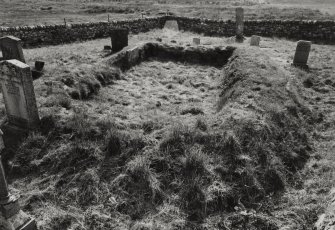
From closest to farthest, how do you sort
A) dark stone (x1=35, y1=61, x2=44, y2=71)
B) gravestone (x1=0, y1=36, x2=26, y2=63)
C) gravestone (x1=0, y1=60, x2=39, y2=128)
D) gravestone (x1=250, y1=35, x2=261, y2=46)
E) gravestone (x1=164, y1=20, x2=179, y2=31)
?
gravestone (x1=0, y1=60, x2=39, y2=128)
gravestone (x1=0, y1=36, x2=26, y2=63)
dark stone (x1=35, y1=61, x2=44, y2=71)
gravestone (x1=250, y1=35, x2=261, y2=46)
gravestone (x1=164, y1=20, x2=179, y2=31)

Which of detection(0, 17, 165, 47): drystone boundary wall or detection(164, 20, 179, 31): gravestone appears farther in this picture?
detection(164, 20, 179, 31): gravestone

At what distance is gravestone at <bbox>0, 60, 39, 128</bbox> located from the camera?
6523mm

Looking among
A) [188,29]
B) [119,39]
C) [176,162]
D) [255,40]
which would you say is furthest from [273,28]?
[176,162]

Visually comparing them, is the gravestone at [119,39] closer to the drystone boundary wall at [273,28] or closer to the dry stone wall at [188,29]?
the dry stone wall at [188,29]

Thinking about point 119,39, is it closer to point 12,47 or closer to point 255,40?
point 12,47

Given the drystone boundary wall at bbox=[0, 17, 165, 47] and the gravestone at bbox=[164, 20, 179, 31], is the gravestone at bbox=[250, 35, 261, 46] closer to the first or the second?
the gravestone at bbox=[164, 20, 179, 31]

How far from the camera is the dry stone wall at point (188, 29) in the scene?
54.4 ft

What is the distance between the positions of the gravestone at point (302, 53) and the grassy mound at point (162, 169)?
5.81 m

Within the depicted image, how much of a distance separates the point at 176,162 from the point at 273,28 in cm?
1674

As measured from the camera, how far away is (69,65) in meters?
11.2

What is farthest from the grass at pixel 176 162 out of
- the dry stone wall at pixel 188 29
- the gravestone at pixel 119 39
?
the dry stone wall at pixel 188 29

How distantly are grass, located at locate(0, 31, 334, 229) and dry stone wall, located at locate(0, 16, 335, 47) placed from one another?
27.8 ft

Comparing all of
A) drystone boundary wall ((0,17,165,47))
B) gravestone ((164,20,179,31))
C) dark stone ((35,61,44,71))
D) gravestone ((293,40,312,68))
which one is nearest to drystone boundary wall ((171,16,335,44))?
gravestone ((164,20,179,31))

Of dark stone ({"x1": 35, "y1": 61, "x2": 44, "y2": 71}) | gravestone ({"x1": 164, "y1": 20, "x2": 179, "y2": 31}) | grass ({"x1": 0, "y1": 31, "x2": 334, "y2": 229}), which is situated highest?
dark stone ({"x1": 35, "y1": 61, "x2": 44, "y2": 71})
